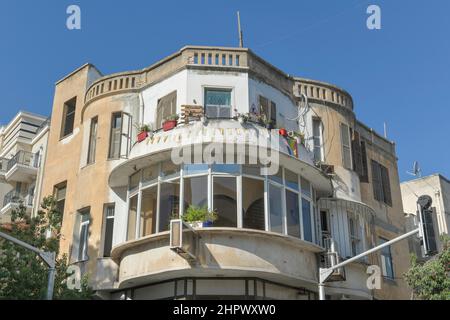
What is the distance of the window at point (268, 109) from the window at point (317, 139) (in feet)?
7.59

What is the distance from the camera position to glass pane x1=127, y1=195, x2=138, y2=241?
819 inches

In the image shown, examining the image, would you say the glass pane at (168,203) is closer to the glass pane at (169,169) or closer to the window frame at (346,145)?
the glass pane at (169,169)

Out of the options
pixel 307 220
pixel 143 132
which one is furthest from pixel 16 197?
pixel 307 220

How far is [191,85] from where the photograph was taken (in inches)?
873

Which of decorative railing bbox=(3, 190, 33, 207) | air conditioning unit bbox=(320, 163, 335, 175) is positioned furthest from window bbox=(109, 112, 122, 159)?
decorative railing bbox=(3, 190, 33, 207)

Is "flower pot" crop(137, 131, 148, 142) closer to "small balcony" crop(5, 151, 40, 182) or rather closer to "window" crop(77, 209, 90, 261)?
"window" crop(77, 209, 90, 261)

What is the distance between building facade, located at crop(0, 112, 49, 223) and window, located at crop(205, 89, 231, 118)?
9.19 meters

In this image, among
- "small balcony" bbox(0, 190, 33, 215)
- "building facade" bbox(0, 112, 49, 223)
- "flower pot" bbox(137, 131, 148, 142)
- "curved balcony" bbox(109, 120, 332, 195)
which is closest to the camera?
"curved balcony" bbox(109, 120, 332, 195)

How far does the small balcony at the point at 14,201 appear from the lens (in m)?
29.2

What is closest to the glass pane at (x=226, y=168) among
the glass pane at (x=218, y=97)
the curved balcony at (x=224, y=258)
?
the curved balcony at (x=224, y=258)
